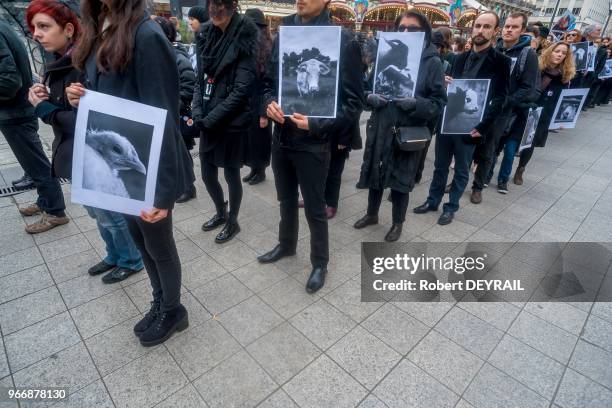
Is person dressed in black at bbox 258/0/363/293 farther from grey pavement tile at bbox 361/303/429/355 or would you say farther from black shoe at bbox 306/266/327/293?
grey pavement tile at bbox 361/303/429/355

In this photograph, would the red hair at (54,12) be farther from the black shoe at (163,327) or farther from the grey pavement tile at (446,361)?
the grey pavement tile at (446,361)

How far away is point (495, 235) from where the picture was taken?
3650 millimetres

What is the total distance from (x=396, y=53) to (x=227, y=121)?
1.52m

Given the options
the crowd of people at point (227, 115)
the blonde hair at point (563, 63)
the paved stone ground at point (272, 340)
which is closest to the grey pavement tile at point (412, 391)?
the paved stone ground at point (272, 340)

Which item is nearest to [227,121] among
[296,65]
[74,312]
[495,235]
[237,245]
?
[296,65]

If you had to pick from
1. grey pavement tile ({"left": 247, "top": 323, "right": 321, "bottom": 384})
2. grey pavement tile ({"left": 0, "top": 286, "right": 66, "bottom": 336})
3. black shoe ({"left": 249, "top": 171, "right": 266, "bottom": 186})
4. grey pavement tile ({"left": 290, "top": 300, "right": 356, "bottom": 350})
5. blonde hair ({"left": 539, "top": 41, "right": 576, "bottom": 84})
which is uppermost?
blonde hair ({"left": 539, "top": 41, "right": 576, "bottom": 84})

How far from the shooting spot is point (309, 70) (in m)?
2.16

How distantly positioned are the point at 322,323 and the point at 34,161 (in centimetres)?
314

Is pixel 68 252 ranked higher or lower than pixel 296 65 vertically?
lower

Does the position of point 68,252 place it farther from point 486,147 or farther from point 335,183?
point 486,147

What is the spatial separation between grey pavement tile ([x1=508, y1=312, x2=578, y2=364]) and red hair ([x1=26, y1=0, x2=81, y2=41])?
11.5 ft

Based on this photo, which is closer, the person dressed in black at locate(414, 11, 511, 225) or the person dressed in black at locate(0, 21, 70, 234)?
the person dressed in black at locate(0, 21, 70, 234)

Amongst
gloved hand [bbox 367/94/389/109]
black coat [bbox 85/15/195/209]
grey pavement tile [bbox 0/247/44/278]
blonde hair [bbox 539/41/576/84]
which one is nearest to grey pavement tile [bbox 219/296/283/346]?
black coat [bbox 85/15/195/209]

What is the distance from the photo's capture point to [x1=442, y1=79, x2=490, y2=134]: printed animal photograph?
3479 mm
